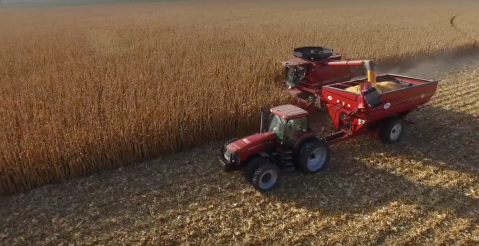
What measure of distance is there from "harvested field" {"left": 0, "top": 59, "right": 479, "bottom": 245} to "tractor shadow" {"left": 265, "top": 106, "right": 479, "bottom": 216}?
0.02 meters

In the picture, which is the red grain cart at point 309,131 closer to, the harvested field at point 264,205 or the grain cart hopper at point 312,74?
the harvested field at point 264,205

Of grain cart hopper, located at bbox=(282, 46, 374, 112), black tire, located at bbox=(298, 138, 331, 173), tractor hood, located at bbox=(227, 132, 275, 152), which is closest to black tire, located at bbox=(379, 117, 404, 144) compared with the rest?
black tire, located at bbox=(298, 138, 331, 173)

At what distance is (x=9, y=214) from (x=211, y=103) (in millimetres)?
3892

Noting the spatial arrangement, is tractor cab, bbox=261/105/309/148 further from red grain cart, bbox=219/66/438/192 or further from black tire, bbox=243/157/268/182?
black tire, bbox=243/157/268/182

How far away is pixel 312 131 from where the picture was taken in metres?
5.60

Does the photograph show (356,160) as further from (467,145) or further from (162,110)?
(162,110)

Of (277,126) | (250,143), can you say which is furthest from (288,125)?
(250,143)

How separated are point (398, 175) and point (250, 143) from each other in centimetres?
257

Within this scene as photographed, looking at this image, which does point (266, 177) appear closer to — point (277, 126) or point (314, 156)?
point (277, 126)

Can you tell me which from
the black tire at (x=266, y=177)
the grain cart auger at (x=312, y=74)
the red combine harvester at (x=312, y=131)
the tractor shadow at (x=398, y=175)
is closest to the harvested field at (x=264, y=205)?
the tractor shadow at (x=398, y=175)

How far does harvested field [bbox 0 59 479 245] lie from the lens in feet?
14.1

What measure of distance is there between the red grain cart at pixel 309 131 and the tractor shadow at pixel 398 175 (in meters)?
0.29

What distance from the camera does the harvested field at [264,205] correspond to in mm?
4312

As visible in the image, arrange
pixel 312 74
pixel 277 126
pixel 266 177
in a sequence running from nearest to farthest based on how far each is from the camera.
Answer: pixel 266 177 → pixel 277 126 → pixel 312 74
